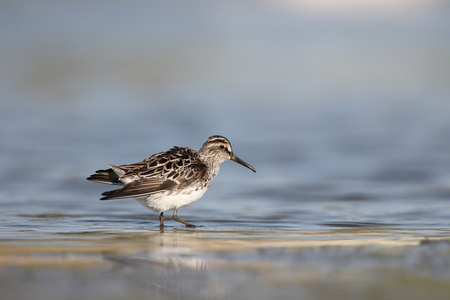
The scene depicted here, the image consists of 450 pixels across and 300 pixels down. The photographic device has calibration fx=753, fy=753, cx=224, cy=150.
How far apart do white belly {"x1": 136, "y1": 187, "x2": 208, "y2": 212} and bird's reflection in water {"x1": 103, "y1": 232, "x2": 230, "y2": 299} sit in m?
1.94

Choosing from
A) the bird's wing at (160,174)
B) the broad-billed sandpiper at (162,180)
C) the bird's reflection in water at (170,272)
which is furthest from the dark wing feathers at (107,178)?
the bird's reflection in water at (170,272)

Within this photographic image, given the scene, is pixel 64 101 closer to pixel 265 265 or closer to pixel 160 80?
pixel 160 80

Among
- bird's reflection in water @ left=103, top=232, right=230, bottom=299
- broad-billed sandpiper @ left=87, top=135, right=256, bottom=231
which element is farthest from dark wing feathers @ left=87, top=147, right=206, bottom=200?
bird's reflection in water @ left=103, top=232, right=230, bottom=299

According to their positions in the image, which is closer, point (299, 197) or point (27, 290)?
point (27, 290)

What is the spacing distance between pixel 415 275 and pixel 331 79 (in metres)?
26.1

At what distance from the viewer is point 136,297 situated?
573 centimetres

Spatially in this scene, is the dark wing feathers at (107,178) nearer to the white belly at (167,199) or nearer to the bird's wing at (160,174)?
the bird's wing at (160,174)

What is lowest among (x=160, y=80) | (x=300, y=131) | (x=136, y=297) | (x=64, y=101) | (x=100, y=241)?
(x=136, y=297)

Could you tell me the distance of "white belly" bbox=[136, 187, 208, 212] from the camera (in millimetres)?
10297

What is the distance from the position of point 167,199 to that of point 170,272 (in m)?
3.69

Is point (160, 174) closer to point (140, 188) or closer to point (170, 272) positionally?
point (140, 188)

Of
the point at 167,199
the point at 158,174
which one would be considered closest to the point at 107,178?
the point at 158,174

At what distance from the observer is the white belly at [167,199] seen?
1030cm

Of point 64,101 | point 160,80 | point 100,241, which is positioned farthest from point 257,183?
point 160,80
